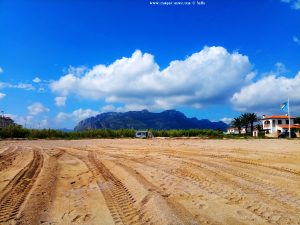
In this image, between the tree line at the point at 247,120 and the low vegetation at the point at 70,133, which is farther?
the tree line at the point at 247,120

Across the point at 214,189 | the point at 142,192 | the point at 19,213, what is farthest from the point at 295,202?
the point at 19,213

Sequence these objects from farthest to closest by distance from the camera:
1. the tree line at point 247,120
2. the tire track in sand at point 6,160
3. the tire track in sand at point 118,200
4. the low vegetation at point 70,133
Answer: the tree line at point 247,120 < the low vegetation at point 70,133 < the tire track in sand at point 6,160 < the tire track in sand at point 118,200

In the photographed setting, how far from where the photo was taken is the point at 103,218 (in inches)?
251

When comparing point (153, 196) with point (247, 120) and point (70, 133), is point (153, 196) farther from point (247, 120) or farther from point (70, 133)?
point (247, 120)

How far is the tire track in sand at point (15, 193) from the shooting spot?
21.9 ft

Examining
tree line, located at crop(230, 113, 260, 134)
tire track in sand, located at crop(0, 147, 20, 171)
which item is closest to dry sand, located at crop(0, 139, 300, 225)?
tire track in sand, located at crop(0, 147, 20, 171)

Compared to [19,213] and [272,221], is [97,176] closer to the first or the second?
[19,213]

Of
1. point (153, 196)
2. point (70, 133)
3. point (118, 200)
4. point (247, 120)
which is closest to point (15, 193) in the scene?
point (118, 200)

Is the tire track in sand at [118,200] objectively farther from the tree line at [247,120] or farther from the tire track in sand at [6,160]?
the tree line at [247,120]

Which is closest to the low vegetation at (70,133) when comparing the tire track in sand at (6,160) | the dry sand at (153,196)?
the tire track in sand at (6,160)

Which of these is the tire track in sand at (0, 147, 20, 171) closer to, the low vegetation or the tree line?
the low vegetation

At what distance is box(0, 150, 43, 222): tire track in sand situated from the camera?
21.9ft

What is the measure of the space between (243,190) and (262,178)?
198 centimetres

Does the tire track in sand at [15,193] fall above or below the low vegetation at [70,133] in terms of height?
below
